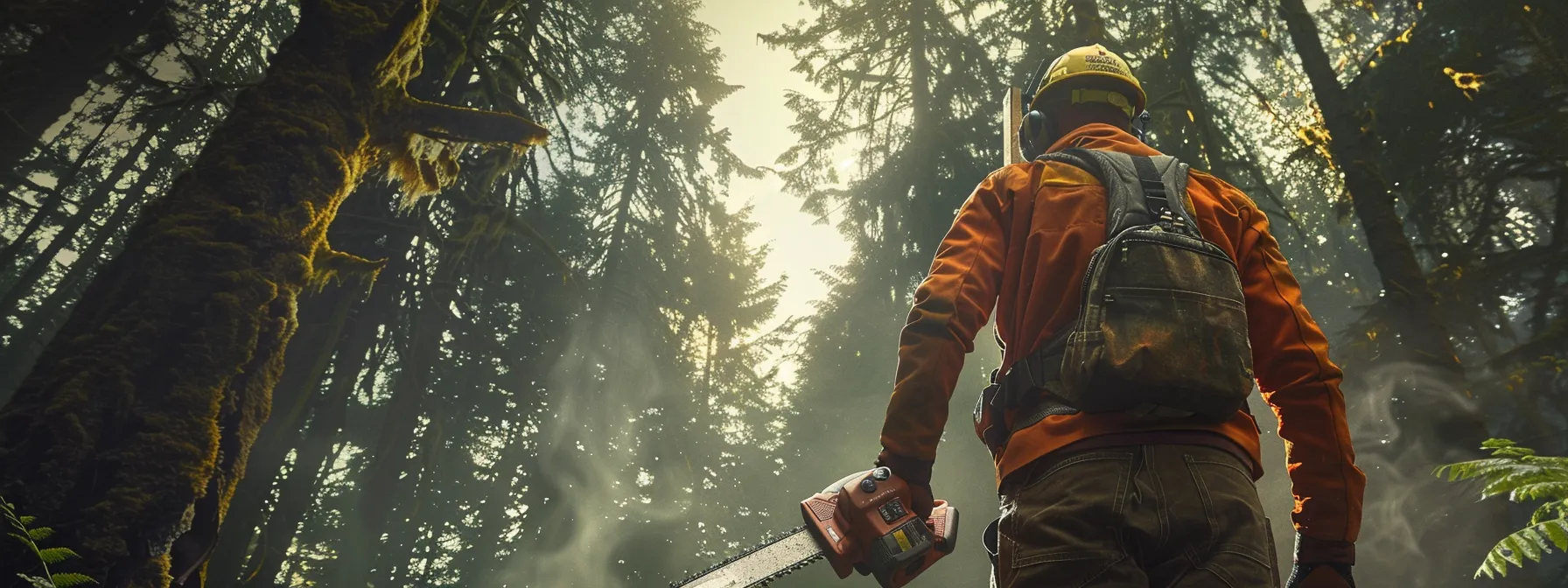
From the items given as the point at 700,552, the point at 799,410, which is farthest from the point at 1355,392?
the point at 700,552

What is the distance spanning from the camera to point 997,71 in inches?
478

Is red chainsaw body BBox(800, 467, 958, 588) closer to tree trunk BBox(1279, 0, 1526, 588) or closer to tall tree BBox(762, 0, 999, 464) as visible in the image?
tree trunk BBox(1279, 0, 1526, 588)

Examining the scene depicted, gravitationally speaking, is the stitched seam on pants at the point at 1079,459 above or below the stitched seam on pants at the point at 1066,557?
above

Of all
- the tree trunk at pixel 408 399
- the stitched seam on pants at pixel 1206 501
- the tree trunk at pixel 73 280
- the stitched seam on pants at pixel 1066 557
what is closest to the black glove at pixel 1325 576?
the stitched seam on pants at pixel 1206 501

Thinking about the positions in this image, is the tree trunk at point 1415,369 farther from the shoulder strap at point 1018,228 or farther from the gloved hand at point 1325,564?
the shoulder strap at point 1018,228

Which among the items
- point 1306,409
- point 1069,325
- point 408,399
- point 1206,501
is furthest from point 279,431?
point 1306,409

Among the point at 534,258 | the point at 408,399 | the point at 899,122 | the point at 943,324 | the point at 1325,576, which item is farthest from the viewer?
the point at 899,122

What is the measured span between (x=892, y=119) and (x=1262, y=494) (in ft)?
36.1

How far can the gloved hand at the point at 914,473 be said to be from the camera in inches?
78.7

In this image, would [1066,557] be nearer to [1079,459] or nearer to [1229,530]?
[1079,459]

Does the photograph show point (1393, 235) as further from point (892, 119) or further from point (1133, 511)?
point (892, 119)

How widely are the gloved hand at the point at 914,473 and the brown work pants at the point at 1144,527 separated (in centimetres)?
32

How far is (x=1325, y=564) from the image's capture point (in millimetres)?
1851

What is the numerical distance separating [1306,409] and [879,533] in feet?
3.89
